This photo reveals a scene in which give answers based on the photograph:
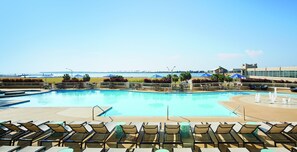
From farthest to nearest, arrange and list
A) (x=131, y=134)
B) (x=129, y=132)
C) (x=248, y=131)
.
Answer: (x=131, y=134) → (x=129, y=132) → (x=248, y=131)

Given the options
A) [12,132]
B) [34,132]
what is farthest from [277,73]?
[12,132]

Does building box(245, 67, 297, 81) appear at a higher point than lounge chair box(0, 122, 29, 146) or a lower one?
higher

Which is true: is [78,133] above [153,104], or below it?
above

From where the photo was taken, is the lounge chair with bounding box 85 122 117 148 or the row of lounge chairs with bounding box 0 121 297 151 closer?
the row of lounge chairs with bounding box 0 121 297 151

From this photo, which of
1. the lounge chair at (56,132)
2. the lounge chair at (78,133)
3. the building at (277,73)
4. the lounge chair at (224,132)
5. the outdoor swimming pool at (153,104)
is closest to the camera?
the lounge chair at (78,133)

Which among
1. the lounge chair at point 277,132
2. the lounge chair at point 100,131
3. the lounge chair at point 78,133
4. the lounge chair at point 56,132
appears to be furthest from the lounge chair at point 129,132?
the lounge chair at point 277,132

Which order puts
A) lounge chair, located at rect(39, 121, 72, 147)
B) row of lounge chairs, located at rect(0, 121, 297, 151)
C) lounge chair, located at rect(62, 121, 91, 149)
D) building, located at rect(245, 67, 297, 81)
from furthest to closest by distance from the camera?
building, located at rect(245, 67, 297, 81) < lounge chair, located at rect(39, 121, 72, 147) < lounge chair, located at rect(62, 121, 91, 149) < row of lounge chairs, located at rect(0, 121, 297, 151)

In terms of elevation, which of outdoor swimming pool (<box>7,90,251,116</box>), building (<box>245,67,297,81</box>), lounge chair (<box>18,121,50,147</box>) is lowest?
outdoor swimming pool (<box>7,90,251,116</box>)

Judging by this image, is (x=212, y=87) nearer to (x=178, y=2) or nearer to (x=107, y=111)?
(x=178, y=2)

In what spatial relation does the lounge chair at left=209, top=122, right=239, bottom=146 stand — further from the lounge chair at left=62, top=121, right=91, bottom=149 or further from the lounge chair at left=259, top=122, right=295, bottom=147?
the lounge chair at left=62, top=121, right=91, bottom=149

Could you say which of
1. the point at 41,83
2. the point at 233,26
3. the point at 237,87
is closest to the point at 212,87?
the point at 237,87

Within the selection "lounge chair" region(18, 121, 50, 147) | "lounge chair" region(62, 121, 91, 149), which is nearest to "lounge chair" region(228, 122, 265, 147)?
"lounge chair" region(62, 121, 91, 149)

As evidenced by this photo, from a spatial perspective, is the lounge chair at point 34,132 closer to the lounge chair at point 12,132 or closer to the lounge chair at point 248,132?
the lounge chair at point 12,132

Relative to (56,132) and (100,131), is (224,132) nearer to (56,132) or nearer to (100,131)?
(100,131)
